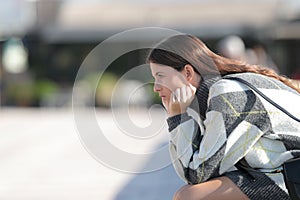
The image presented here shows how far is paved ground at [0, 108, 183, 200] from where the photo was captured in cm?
603

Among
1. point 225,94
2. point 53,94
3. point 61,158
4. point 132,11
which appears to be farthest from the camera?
point 132,11

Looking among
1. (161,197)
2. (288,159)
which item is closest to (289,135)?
(288,159)

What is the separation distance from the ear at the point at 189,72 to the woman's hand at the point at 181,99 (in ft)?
0.13

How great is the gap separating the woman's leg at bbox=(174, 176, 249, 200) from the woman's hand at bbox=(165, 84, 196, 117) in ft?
1.25

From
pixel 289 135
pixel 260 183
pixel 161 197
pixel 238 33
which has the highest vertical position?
pixel 289 135

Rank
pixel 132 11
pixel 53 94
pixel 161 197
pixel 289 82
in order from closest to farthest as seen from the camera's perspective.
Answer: pixel 289 82 < pixel 161 197 < pixel 53 94 < pixel 132 11

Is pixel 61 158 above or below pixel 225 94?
below

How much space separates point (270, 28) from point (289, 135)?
53.4 feet

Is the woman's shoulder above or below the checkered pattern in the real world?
above

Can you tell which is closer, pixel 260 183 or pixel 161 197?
pixel 260 183

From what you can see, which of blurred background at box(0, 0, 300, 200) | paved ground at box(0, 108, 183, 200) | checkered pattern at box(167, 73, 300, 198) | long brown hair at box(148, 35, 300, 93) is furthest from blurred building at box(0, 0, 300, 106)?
checkered pattern at box(167, 73, 300, 198)

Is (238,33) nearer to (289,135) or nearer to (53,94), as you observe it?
(53,94)

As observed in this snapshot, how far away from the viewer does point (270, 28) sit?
1870 centimetres

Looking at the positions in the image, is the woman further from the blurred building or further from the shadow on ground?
the blurred building
